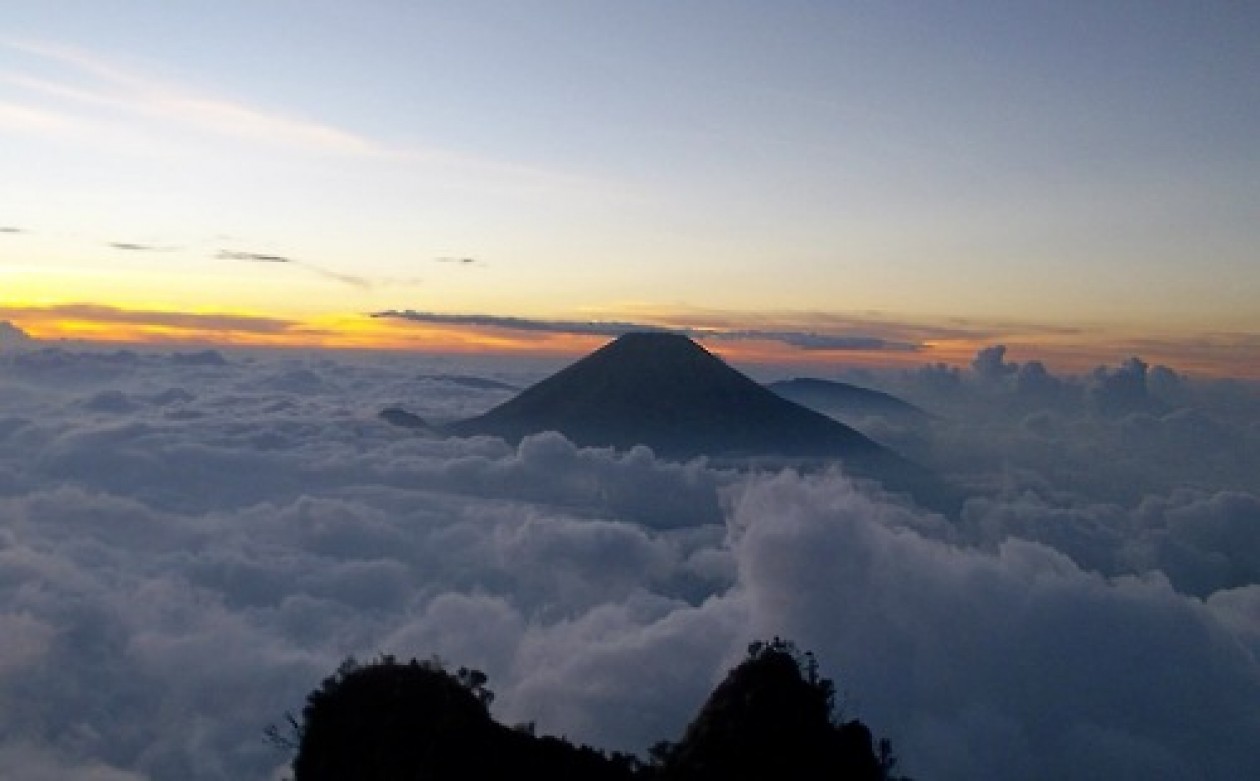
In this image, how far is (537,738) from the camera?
3259cm

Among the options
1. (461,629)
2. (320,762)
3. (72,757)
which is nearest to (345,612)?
(461,629)

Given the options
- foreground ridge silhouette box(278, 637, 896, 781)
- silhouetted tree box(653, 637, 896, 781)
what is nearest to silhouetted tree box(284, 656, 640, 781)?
foreground ridge silhouette box(278, 637, 896, 781)

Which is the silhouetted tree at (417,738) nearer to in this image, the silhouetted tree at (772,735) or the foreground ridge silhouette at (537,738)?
the foreground ridge silhouette at (537,738)

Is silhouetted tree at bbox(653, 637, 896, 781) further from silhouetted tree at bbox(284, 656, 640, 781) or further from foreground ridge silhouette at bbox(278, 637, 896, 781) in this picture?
silhouetted tree at bbox(284, 656, 640, 781)

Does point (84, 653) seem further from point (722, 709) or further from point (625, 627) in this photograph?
point (722, 709)

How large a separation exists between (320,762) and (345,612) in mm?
144063

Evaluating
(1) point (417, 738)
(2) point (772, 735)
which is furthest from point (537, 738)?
(2) point (772, 735)

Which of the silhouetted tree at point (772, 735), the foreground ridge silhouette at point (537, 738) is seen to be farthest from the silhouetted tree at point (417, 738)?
the silhouetted tree at point (772, 735)

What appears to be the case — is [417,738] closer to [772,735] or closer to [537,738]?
[537,738]

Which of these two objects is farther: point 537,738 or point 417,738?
point 537,738

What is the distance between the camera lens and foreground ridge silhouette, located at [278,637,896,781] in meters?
28.9

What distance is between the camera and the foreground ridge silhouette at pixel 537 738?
94.7 feet

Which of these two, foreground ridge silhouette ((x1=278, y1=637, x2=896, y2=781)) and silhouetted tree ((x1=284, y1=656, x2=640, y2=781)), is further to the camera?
silhouetted tree ((x1=284, y1=656, x2=640, y2=781))

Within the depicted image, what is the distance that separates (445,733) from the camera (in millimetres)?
30734
